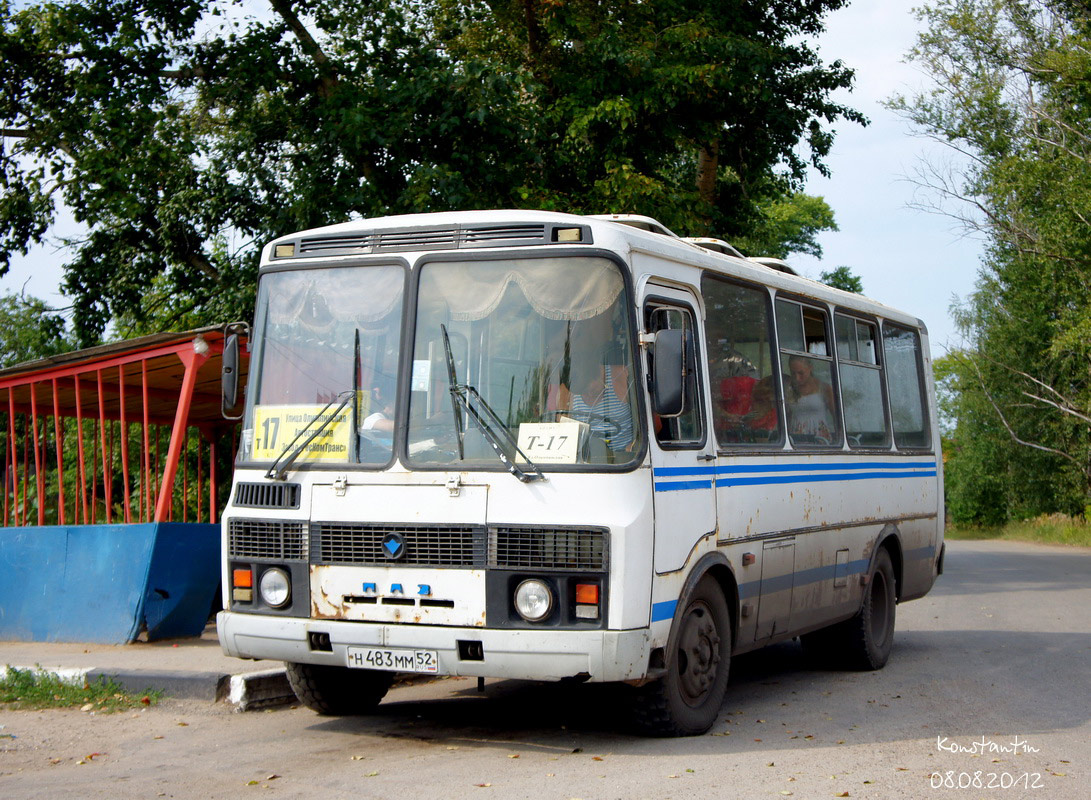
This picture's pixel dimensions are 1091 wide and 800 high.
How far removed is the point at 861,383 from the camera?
35.0ft

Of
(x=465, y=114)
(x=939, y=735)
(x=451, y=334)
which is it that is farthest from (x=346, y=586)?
(x=465, y=114)

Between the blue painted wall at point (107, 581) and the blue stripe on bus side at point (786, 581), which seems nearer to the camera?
the blue stripe on bus side at point (786, 581)

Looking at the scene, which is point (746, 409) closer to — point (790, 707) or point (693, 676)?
point (693, 676)

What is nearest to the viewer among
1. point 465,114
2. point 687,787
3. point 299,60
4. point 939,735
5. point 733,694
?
point 687,787

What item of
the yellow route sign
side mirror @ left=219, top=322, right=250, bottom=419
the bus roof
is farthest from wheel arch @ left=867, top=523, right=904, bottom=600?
side mirror @ left=219, top=322, right=250, bottom=419

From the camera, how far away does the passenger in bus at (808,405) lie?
30.1ft

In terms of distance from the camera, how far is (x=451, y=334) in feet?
23.1

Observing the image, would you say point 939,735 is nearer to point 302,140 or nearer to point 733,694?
point 733,694

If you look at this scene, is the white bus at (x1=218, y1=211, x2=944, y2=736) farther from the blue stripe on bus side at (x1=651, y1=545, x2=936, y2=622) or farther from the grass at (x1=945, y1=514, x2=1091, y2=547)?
the grass at (x1=945, y1=514, x2=1091, y2=547)

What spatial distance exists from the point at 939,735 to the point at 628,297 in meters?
3.29

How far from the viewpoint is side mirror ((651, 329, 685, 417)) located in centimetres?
668

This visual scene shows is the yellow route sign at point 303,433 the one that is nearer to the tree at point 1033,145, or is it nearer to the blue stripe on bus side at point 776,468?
the blue stripe on bus side at point 776,468

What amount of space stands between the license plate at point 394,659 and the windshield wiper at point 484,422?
1086 millimetres

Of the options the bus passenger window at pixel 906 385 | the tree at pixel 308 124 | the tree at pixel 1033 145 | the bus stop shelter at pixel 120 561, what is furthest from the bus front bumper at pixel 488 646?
the tree at pixel 1033 145
